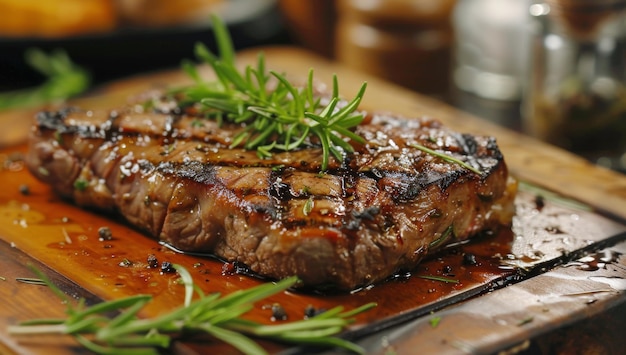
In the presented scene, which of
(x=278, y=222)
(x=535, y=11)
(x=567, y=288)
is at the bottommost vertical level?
(x=567, y=288)

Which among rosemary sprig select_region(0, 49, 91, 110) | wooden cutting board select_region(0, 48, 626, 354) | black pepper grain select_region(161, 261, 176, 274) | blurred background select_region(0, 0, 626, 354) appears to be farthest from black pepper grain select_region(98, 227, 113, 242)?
rosemary sprig select_region(0, 49, 91, 110)

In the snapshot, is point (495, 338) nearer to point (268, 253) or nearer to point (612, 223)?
point (268, 253)

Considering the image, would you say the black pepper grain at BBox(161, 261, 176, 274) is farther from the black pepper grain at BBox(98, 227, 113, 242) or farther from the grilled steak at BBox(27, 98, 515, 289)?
the black pepper grain at BBox(98, 227, 113, 242)

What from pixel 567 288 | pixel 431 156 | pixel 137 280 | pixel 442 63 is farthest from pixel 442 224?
pixel 442 63

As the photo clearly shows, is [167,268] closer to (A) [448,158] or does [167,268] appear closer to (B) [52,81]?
(A) [448,158]

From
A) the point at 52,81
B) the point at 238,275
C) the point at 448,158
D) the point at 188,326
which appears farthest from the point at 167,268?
the point at 52,81

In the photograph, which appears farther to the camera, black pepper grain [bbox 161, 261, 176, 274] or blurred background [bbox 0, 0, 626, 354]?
blurred background [bbox 0, 0, 626, 354]
